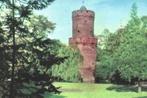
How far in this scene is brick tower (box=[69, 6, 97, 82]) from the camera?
8097cm

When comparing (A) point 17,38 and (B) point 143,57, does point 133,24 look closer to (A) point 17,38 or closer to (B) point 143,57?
(B) point 143,57

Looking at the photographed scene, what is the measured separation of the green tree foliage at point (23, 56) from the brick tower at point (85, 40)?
65894mm

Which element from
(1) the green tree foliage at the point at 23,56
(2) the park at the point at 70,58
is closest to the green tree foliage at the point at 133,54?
(2) the park at the point at 70,58

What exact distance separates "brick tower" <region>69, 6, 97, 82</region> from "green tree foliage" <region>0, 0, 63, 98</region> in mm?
65894

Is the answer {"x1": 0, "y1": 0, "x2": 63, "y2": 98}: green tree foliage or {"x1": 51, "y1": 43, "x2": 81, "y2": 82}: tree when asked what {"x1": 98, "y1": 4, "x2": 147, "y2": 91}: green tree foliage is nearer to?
{"x1": 51, "y1": 43, "x2": 81, "y2": 82}: tree

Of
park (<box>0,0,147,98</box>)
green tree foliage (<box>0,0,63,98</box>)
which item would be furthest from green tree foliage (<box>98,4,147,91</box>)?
green tree foliage (<box>0,0,63,98</box>)

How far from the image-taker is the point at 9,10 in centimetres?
1493

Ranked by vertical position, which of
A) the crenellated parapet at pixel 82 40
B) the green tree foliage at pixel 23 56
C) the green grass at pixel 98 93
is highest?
the crenellated parapet at pixel 82 40

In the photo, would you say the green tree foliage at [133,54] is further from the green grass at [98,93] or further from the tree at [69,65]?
the tree at [69,65]

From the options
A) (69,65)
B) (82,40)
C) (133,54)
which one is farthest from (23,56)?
(82,40)

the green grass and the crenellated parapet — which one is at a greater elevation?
the crenellated parapet

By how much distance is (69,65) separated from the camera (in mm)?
75875

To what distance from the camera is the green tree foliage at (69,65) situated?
7338 cm

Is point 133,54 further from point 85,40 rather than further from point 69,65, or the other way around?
point 85,40
